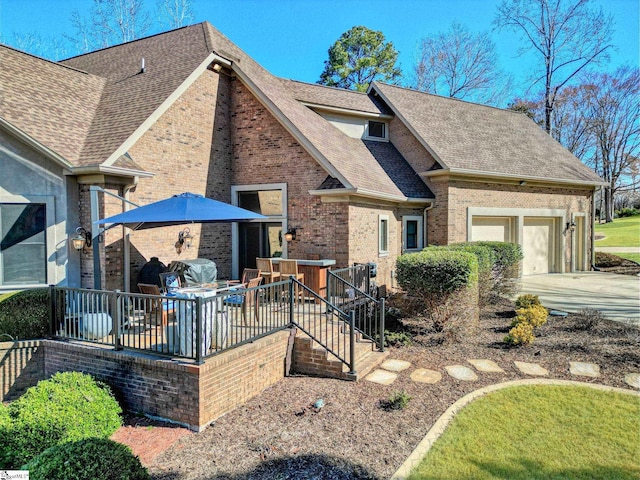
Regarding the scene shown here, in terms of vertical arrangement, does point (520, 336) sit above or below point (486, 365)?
above

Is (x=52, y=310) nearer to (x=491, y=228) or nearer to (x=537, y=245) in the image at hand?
(x=491, y=228)

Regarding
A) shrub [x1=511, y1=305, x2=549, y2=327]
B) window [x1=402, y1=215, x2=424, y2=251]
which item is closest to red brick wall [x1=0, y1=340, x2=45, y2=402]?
shrub [x1=511, y1=305, x2=549, y2=327]

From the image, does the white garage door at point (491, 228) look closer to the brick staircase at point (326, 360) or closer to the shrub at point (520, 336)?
the shrub at point (520, 336)

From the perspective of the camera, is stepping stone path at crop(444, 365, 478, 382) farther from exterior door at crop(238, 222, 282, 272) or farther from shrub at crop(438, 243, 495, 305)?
exterior door at crop(238, 222, 282, 272)

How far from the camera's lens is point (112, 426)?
5.53 metres

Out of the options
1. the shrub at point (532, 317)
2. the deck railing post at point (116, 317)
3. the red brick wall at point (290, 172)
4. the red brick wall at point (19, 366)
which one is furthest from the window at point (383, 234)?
the red brick wall at point (19, 366)

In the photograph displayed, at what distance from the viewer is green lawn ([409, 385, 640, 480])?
4.13 meters

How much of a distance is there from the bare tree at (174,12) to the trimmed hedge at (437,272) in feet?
75.6

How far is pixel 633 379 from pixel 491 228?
33.0 feet

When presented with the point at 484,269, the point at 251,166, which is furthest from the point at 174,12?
the point at 484,269

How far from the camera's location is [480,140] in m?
16.7

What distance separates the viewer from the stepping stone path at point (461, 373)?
665cm

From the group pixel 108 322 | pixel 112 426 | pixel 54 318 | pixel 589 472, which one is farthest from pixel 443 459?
pixel 54 318

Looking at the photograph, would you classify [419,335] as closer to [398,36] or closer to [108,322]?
[108,322]
